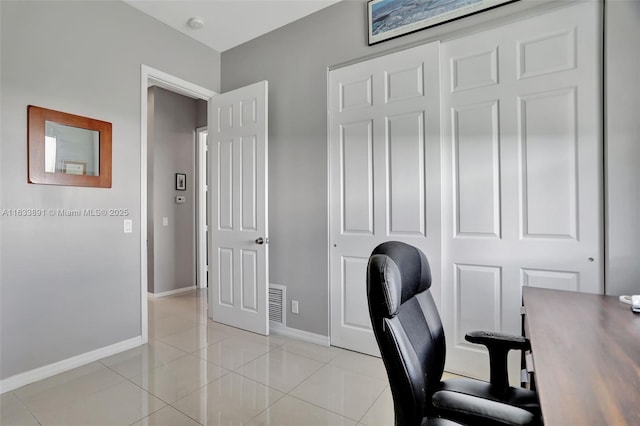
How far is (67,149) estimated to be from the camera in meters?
2.37

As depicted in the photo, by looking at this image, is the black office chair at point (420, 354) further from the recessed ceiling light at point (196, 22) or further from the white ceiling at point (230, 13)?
the recessed ceiling light at point (196, 22)

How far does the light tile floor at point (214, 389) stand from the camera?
5.83ft

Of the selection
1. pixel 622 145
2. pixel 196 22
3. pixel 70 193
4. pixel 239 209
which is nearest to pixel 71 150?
pixel 70 193

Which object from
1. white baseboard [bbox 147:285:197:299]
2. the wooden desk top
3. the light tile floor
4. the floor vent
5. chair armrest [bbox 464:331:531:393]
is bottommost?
the light tile floor

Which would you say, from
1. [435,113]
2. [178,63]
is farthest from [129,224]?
[435,113]

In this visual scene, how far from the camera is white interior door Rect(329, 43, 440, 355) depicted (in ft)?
7.62

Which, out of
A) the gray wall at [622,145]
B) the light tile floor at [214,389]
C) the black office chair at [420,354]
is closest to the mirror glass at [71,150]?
the light tile floor at [214,389]

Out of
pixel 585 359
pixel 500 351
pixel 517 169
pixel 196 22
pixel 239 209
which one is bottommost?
pixel 500 351

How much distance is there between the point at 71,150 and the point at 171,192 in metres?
2.17

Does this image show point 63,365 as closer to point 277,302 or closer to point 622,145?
point 277,302

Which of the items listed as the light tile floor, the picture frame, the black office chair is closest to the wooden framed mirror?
the light tile floor

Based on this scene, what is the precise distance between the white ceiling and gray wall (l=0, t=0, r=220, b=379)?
15 centimetres

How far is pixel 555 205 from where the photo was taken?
Answer: 6.41 ft

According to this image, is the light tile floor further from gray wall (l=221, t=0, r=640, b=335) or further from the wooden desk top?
the wooden desk top
